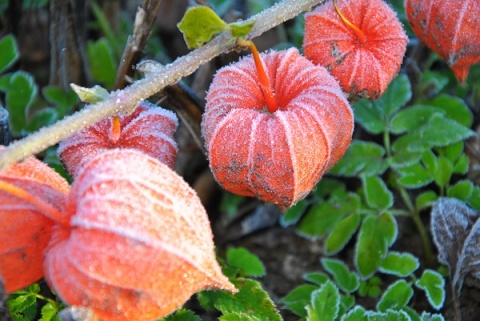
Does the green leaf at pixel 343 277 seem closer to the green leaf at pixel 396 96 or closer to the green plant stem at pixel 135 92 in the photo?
the green leaf at pixel 396 96

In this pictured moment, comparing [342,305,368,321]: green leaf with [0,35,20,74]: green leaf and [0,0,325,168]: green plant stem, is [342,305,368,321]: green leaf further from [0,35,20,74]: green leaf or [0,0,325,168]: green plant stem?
[0,35,20,74]: green leaf

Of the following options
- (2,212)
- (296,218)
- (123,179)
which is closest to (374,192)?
(296,218)

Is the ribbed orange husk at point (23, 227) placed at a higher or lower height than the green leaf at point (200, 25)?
lower

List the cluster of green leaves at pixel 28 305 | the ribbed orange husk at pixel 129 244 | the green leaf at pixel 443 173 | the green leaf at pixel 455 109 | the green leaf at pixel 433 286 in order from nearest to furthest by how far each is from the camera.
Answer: the ribbed orange husk at pixel 129 244 < the cluster of green leaves at pixel 28 305 < the green leaf at pixel 433 286 < the green leaf at pixel 443 173 < the green leaf at pixel 455 109

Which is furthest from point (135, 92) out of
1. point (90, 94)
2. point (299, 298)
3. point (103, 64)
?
point (103, 64)

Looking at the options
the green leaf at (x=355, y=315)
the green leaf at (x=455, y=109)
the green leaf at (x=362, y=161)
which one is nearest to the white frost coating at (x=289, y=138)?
the green leaf at (x=355, y=315)

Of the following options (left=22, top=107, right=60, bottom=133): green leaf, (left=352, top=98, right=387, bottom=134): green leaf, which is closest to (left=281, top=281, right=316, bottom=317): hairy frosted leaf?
(left=352, top=98, right=387, bottom=134): green leaf

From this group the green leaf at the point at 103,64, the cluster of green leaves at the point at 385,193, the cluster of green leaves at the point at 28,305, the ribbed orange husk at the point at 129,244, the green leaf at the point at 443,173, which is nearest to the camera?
the ribbed orange husk at the point at 129,244
